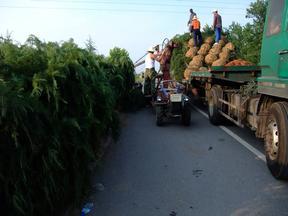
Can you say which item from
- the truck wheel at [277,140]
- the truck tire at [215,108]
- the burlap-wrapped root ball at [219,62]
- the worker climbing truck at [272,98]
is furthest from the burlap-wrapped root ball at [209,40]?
the truck wheel at [277,140]

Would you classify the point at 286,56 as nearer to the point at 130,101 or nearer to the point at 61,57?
the point at 61,57

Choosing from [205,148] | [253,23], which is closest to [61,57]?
[205,148]

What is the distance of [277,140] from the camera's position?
5715 mm

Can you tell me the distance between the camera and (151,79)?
12797 millimetres

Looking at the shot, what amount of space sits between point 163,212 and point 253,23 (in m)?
13.2

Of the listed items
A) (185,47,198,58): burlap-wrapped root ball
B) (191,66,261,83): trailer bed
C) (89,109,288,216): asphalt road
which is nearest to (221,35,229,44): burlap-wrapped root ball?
(185,47,198,58): burlap-wrapped root ball

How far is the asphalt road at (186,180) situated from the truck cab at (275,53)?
135 cm

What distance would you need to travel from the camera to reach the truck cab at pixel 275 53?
18.7 ft

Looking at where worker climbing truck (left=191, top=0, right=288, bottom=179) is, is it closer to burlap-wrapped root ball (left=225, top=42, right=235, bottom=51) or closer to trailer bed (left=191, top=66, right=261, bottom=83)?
trailer bed (left=191, top=66, right=261, bottom=83)

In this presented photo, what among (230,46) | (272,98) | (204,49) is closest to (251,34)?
(230,46)

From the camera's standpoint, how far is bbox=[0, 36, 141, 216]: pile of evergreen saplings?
320 centimetres

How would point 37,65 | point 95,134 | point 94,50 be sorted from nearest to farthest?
1. point 37,65
2. point 95,134
3. point 94,50

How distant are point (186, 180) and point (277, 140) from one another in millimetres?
1491

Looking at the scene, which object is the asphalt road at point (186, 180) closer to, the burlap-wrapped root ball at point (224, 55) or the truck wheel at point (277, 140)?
the truck wheel at point (277, 140)
